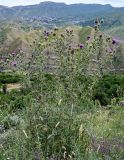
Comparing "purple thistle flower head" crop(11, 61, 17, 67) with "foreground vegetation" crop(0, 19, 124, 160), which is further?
"purple thistle flower head" crop(11, 61, 17, 67)

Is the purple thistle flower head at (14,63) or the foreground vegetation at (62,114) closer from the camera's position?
the foreground vegetation at (62,114)

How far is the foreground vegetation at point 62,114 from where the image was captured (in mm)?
5887

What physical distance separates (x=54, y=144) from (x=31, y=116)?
0.62 m

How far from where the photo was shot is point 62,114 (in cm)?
629

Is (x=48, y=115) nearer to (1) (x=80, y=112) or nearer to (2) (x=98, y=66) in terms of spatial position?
(1) (x=80, y=112)

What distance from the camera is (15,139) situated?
20.0 feet

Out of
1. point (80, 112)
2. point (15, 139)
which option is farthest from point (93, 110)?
point (15, 139)

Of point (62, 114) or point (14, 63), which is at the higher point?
point (62, 114)

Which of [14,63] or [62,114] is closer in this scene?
[62,114]

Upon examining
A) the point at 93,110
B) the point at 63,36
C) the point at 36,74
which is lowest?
the point at 93,110

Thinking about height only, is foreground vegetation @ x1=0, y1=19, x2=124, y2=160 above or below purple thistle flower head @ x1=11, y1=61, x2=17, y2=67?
above

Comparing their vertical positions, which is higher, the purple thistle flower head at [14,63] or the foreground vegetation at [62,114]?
the foreground vegetation at [62,114]

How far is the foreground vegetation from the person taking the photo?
589 centimetres

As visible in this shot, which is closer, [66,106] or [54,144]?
[54,144]
